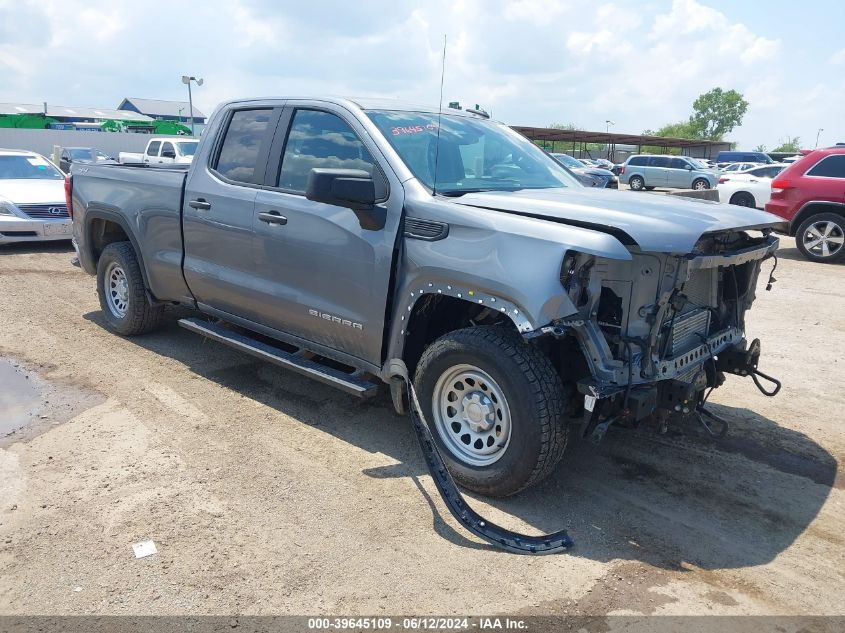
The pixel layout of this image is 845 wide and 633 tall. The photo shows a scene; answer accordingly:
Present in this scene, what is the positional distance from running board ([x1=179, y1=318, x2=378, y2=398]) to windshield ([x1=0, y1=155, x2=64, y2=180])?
26.2ft

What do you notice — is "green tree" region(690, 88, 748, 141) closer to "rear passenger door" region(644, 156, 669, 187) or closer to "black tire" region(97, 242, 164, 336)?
"rear passenger door" region(644, 156, 669, 187)

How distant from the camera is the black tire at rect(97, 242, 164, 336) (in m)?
6.07

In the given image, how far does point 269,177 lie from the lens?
4.69m

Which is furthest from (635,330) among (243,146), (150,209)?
(150,209)

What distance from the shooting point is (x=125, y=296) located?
6.38m

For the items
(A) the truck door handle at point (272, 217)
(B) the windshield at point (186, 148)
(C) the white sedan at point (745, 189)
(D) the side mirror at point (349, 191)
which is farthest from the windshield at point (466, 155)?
(B) the windshield at point (186, 148)

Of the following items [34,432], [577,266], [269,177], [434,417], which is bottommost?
[34,432]

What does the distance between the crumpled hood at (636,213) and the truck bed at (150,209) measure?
2676 mm

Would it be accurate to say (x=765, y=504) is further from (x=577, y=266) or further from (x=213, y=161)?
(x=213, y=161)

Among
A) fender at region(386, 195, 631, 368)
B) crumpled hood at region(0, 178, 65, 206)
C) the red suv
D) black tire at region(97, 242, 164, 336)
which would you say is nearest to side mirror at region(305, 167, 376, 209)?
fender at region(386, 195, 631, 368)

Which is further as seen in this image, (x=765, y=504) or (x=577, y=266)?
(x=765, y=504)

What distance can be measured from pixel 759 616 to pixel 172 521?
2672 mm

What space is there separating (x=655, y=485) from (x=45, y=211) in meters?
10.0

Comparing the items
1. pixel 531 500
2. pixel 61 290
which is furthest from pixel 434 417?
pixel 61 290
